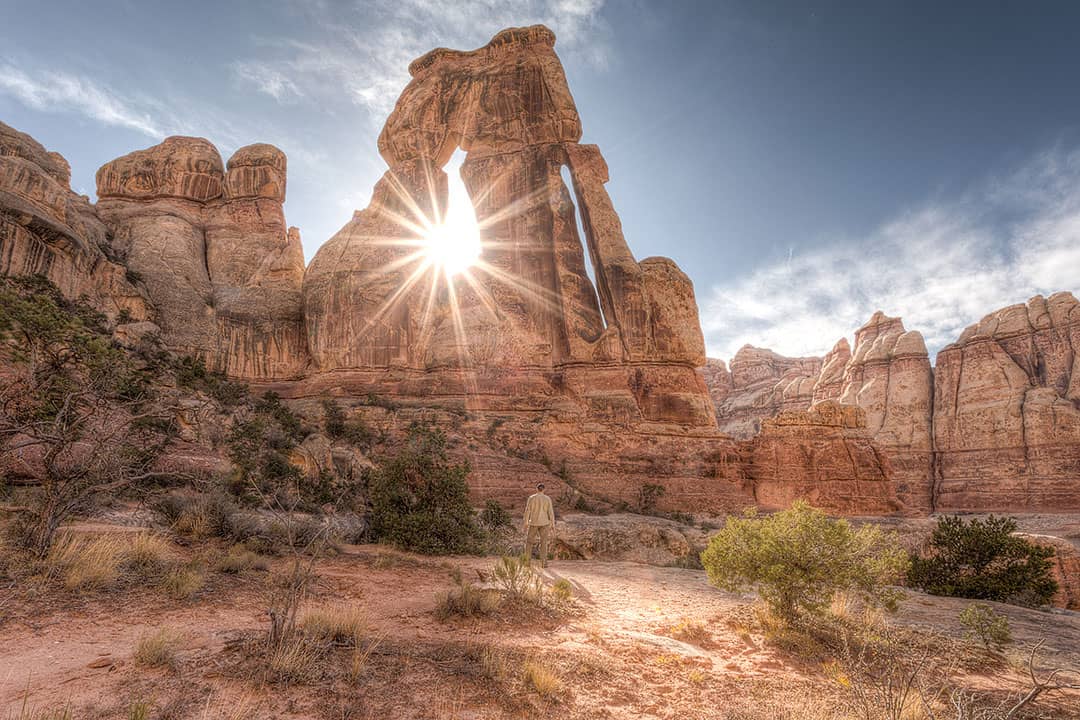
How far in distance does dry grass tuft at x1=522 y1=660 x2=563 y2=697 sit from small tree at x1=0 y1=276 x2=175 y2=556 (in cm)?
461

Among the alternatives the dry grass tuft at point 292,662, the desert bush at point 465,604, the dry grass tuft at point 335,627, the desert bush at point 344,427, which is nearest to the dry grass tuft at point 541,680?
the dry grass tuft at point 335,627

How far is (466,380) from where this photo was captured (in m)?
26.0

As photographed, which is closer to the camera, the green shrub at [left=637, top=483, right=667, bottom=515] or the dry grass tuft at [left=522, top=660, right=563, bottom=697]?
the dry grass tuft at [left=522, top=660, right=563, bottom=697]

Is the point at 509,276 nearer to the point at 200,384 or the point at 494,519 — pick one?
the point at 200,384

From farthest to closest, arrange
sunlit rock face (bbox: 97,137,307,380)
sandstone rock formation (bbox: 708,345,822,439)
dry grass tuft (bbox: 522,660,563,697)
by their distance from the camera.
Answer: sandstone rock formation (bbox: 708,345,822,439) < sunlit rock face (bbox: 97,137,307,380) < dry grass tuft (bbox: 522,660,563,697)

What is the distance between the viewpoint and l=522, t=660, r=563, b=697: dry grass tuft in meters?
3.47

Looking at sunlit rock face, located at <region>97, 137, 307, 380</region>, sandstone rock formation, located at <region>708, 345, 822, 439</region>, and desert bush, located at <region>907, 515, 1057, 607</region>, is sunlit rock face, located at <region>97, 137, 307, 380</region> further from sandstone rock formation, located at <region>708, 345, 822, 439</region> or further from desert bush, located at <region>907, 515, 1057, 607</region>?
sandstone rock formation, located at <region>708, 345, 822, 439</region>

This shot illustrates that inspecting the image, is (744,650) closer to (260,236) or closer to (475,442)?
(475,442)

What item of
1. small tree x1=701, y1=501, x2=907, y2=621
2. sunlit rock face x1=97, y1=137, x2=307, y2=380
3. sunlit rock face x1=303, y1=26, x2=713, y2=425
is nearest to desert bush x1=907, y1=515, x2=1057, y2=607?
small tree x1=701, y1=501, x2=907, y2=621

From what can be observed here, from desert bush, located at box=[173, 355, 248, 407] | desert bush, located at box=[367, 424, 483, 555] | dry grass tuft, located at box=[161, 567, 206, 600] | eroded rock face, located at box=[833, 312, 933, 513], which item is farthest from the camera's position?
eroded rock face, located at box=[833, 312, 933, 513]

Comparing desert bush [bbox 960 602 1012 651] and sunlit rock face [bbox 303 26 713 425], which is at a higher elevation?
sunlit rock face [bbox 303 26 713 425]

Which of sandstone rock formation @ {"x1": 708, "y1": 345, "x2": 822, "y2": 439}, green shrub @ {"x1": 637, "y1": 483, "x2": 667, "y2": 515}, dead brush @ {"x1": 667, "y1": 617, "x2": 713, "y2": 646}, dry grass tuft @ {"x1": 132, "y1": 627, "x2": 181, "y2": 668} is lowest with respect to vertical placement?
green shrub @ {"x1": 637, "y1": 483, "x2": 667, "y2": 515}

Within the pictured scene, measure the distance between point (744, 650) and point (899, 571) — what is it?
85.6 inches

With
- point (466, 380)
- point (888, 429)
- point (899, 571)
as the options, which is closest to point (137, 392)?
point (899, 571)
